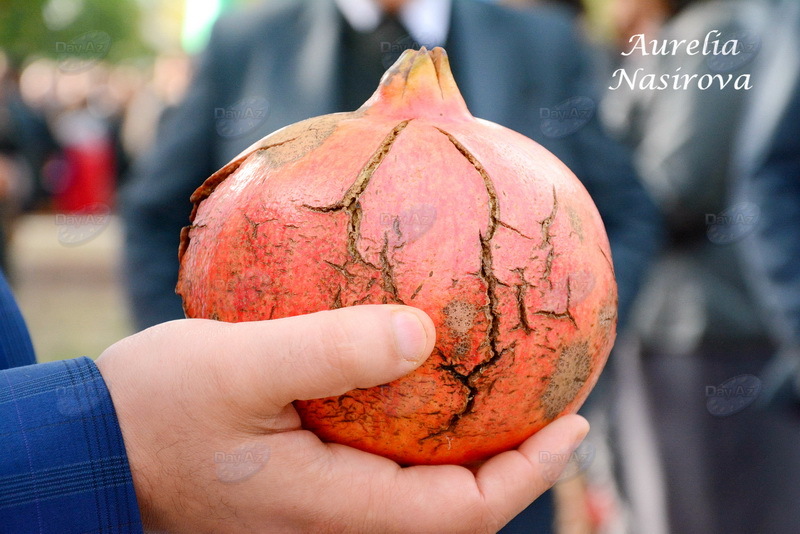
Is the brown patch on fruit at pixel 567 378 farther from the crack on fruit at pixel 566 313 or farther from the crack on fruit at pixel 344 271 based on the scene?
the crack on fruit at pixel 344 271

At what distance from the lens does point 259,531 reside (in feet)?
3.99

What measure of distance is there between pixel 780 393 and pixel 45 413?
2403 mm

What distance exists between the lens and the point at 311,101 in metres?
2.30

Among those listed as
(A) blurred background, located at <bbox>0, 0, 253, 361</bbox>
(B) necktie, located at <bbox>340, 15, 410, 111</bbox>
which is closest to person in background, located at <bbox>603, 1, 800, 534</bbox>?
(B) necktie, located at <bbox>340, 15, 410, 111</bbox>

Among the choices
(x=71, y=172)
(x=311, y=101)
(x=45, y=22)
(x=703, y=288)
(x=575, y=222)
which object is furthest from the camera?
(x=45, y=22)

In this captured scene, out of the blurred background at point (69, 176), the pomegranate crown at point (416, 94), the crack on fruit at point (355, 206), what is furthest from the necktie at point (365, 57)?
the blurred background at point (69, 176)

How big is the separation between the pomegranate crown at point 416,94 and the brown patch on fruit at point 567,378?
47cm

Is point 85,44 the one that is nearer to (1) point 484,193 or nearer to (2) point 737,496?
(1) point 484,193

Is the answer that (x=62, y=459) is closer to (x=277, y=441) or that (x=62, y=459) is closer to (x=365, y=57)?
(x=277, y=441)

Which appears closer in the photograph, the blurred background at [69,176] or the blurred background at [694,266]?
the blurred background at [694,266]

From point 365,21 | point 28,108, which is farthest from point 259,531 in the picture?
point 28,108

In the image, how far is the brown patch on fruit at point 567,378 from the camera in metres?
1.23

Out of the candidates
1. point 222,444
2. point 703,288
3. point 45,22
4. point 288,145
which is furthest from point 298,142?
point 45,22

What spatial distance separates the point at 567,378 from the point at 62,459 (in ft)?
2.65
